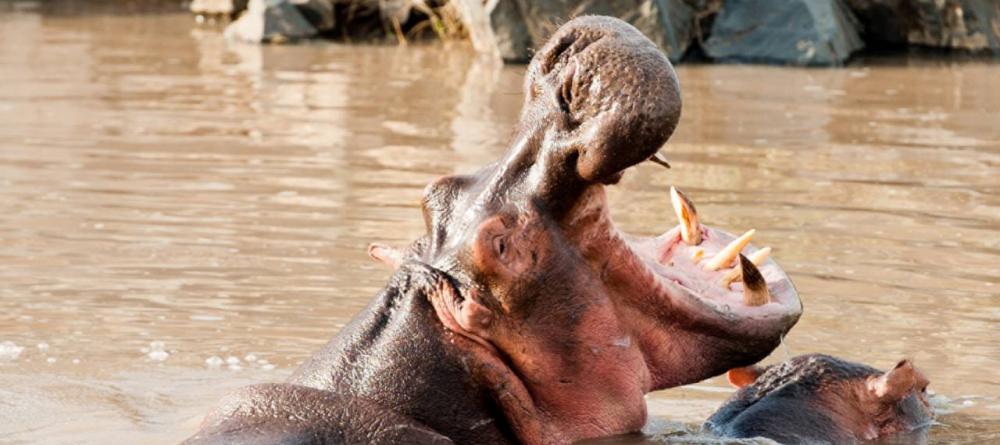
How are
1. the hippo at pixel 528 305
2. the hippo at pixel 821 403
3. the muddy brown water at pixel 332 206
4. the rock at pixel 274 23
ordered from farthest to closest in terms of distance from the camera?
1. the rock at pixel 274 23
2. the muddy brown water at pixel 332 206
3. the hippo at pixel 821 403
4. the hippo at pixel 528 305

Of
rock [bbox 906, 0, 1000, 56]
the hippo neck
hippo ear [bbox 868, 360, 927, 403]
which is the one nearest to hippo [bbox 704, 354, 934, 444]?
hippo ear [bbox 868, 360, 927, 403]

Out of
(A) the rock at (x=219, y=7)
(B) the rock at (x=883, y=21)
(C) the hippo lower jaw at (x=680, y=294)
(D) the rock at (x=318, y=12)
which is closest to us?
(C) the hippo lower jaw at (x=680, y=294)

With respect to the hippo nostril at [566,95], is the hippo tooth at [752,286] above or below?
below

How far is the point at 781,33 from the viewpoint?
15547 millimetres

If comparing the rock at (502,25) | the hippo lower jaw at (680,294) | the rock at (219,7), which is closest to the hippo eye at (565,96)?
the hippo lower jaw at (680,294)

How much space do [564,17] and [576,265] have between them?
11625 mm

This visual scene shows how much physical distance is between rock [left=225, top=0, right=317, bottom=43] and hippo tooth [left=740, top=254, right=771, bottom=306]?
13953mm

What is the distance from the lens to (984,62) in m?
15.5

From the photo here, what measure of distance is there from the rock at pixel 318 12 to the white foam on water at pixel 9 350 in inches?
471

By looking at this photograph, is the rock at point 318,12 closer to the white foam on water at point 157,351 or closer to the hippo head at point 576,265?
the white foam on water at point 157,351

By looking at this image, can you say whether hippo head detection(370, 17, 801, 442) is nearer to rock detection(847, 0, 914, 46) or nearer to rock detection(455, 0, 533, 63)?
rock detection(455, 0, 533, 63)

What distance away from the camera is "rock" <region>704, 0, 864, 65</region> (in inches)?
605

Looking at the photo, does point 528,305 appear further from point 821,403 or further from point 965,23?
point 965,23

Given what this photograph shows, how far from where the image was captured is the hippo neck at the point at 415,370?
12.2ft
